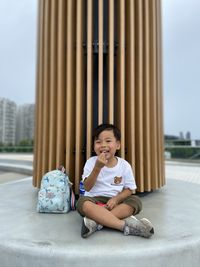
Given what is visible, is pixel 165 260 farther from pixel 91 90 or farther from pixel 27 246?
pixel 91 90

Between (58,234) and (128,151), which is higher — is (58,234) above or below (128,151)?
below

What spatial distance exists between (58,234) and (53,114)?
78.8 inches

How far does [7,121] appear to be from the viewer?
239 ft

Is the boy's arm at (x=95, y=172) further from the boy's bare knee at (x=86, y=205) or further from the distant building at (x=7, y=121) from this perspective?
the distant building at (x=7, y=121)

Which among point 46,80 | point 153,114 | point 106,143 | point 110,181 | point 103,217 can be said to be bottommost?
point 103,217

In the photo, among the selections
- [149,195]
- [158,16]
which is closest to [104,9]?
[158,16]

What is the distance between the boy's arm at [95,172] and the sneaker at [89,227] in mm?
381

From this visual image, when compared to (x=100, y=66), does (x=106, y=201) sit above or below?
below

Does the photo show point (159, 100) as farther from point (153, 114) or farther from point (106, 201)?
point (106, 201)

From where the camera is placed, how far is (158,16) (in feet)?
15.2

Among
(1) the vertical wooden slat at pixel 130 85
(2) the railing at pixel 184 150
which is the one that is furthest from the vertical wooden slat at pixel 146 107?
(2) the railing at pixel 184 150

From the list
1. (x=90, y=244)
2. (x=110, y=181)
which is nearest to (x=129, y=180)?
(x=110, y=181)

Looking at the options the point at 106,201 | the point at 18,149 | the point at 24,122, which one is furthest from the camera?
the point at 24,122

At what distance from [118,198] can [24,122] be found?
73.4m
